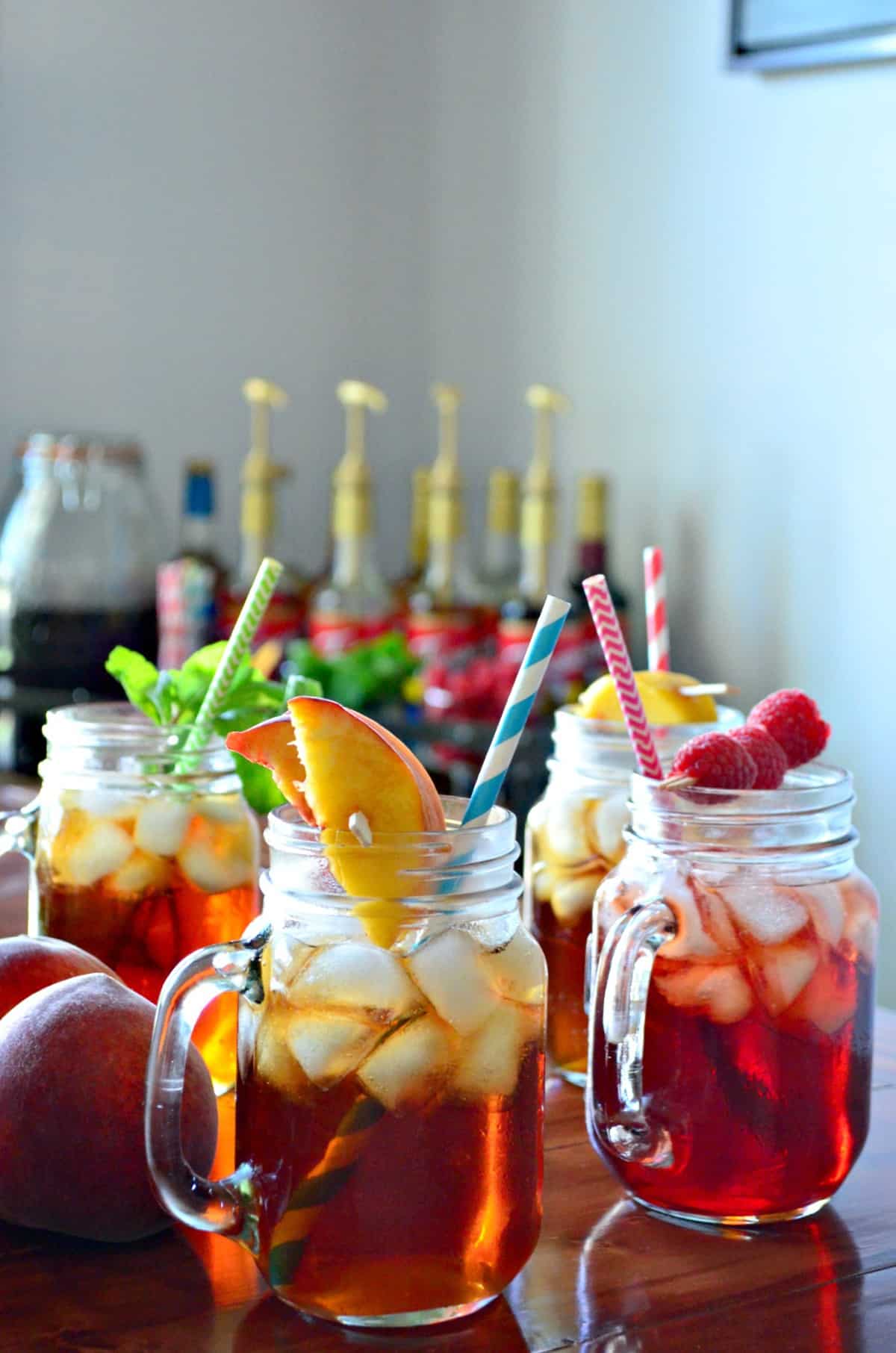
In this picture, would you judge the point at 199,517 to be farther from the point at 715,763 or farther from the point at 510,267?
the point at 715,763

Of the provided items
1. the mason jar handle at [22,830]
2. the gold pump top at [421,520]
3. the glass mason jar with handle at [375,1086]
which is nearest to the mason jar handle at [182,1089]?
the glass mason jar with handle at [375,1086]

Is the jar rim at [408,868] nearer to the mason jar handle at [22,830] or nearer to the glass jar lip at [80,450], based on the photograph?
the mason jar handle at [22,830]

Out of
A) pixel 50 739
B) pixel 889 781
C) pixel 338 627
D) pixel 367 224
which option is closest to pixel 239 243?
pixel 367 224

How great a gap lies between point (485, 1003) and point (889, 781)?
4.23 ft

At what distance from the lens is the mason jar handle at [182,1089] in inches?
21.2

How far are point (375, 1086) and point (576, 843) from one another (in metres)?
0.27

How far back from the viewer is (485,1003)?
54 cm

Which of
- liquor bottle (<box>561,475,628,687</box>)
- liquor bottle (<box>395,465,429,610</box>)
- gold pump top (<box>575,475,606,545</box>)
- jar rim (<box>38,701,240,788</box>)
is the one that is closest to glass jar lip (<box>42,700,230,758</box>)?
jar rim (<box>38,701,240,788</box>)

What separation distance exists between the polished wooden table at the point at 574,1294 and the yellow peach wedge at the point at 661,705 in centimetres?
23

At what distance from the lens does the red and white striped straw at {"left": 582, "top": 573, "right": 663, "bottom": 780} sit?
65 centimetres

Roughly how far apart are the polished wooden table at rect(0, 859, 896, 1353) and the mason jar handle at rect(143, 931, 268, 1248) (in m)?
0.03

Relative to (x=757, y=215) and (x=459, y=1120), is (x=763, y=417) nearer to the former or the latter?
(x=757, y=215)

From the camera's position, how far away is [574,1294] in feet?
1.84

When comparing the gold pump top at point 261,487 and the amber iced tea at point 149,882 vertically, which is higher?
the gold pump top at point 261,487
